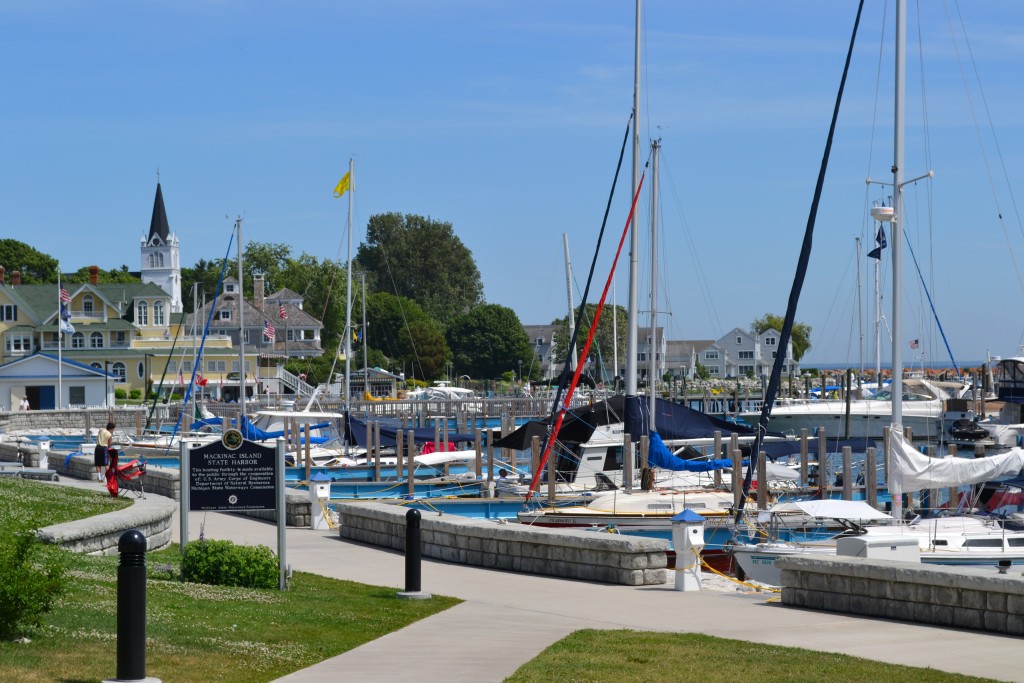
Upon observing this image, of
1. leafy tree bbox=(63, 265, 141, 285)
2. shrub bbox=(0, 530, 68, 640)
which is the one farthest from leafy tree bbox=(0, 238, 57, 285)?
shrub bbox=(0, 530, 68, 640)

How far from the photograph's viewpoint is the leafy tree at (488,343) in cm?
14088

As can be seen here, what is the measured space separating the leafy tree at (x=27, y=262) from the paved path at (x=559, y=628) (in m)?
134

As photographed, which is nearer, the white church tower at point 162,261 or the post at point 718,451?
the post at point 718,451

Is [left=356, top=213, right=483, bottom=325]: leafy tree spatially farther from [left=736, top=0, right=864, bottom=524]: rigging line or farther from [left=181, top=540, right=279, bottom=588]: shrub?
[left=181, top=540, right=279, bottom=588]: shrub

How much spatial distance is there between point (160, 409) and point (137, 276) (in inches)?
4094

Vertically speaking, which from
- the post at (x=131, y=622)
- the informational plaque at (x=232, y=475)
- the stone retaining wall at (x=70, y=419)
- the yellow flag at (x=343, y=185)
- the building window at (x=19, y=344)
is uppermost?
the yellow flag at (x=343, y=185)

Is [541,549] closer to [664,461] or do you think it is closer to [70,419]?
[664,461]

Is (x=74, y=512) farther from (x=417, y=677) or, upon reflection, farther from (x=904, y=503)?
(x=904, y=503)

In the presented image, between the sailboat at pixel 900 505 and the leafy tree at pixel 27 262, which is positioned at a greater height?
the leafy tree at pixel 27 262

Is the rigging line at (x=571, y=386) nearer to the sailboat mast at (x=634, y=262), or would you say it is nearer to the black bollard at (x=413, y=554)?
the sailboat mast at (x=634, y=262)

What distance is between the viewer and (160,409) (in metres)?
74.9

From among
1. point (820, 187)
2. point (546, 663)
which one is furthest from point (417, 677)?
point (820, 187)

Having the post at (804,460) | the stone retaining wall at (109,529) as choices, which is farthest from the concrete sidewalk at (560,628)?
the post at (804,460)

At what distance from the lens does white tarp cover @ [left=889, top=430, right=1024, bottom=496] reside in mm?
23172
